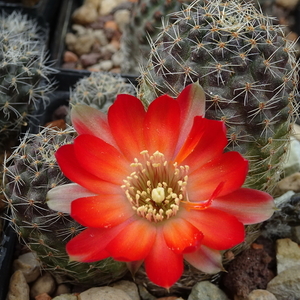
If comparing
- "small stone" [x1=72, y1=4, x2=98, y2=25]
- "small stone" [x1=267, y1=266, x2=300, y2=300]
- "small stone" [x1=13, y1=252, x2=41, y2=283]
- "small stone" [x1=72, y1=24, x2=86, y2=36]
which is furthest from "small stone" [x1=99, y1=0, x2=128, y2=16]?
"small stone" [x1=267, y1=266, x2=300, y2=300]

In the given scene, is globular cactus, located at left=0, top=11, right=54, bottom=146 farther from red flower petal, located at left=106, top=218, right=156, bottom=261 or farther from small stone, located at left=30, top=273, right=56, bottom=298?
red flower petal, located at left=106, top=218, right=156, bottom=261

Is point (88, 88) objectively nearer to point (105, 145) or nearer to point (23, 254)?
point (23, 254)

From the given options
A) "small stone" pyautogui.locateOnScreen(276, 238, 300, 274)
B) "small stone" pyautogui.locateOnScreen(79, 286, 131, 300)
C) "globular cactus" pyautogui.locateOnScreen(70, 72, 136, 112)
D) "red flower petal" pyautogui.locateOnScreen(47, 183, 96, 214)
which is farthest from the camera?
"globular cactus" pyautogui.locateOnScreen(70, 72, 136, 112)

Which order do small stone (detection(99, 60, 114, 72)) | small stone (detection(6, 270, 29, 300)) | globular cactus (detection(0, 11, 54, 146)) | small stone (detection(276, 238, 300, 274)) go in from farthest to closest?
1. small stone (detection(99, 60, 114, 72))
2. globular cactus (detection(0, 11, 54, 146))
3. small stone (detection(276, 238, 300, 274))
4. small stone (detection(6, 270, 29, 300))

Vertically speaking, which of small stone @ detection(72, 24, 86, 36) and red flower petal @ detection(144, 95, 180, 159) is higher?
red flower petal @ detection(144, 95, 180, 159)

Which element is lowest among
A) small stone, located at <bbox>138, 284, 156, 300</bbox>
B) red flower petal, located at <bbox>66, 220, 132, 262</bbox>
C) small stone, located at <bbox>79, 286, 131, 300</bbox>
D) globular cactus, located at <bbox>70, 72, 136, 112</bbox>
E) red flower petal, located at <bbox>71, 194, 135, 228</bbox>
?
small stone, located at <bbox>138, 284, 156, 300</bbox>

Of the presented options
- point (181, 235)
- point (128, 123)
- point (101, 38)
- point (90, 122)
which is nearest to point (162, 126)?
point (128, 123)

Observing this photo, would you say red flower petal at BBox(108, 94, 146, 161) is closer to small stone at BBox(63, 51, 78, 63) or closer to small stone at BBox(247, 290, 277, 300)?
small stone at BBox(247, 290, 277, 300)

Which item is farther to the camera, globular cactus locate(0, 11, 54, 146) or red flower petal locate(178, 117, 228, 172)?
globular cactus locate(0, 11, 54, 146)
